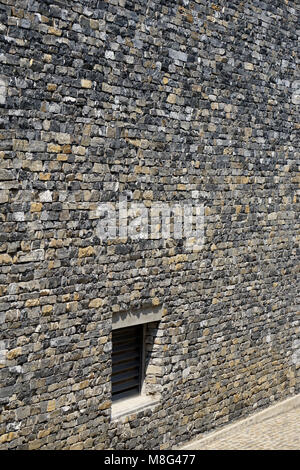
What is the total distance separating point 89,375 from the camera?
6602mm

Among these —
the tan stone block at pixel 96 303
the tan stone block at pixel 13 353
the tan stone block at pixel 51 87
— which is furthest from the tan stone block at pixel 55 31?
the tan stone block at pixel 13 353

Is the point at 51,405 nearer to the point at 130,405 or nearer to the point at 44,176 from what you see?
the point at 130,405

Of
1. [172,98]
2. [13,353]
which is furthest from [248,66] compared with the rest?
[13,353]

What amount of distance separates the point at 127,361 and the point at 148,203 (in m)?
1.71

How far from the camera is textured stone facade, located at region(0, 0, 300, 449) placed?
593 centimetres

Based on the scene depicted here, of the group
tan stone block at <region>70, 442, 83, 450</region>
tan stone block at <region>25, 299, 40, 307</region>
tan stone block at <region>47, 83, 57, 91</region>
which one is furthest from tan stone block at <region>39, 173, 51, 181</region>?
tan stone block at <region>70, 442, 83, 450</region>

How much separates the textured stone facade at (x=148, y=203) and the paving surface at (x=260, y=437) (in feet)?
0.68

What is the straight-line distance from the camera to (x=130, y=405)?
23.8 ft

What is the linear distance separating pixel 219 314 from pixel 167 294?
3.47ft

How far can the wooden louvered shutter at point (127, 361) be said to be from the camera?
7.26m

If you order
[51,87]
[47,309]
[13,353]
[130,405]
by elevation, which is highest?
[51,87]

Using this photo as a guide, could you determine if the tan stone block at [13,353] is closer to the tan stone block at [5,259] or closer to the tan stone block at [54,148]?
the tan stone block at [5,259]

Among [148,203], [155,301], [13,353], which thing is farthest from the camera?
[155,301]
